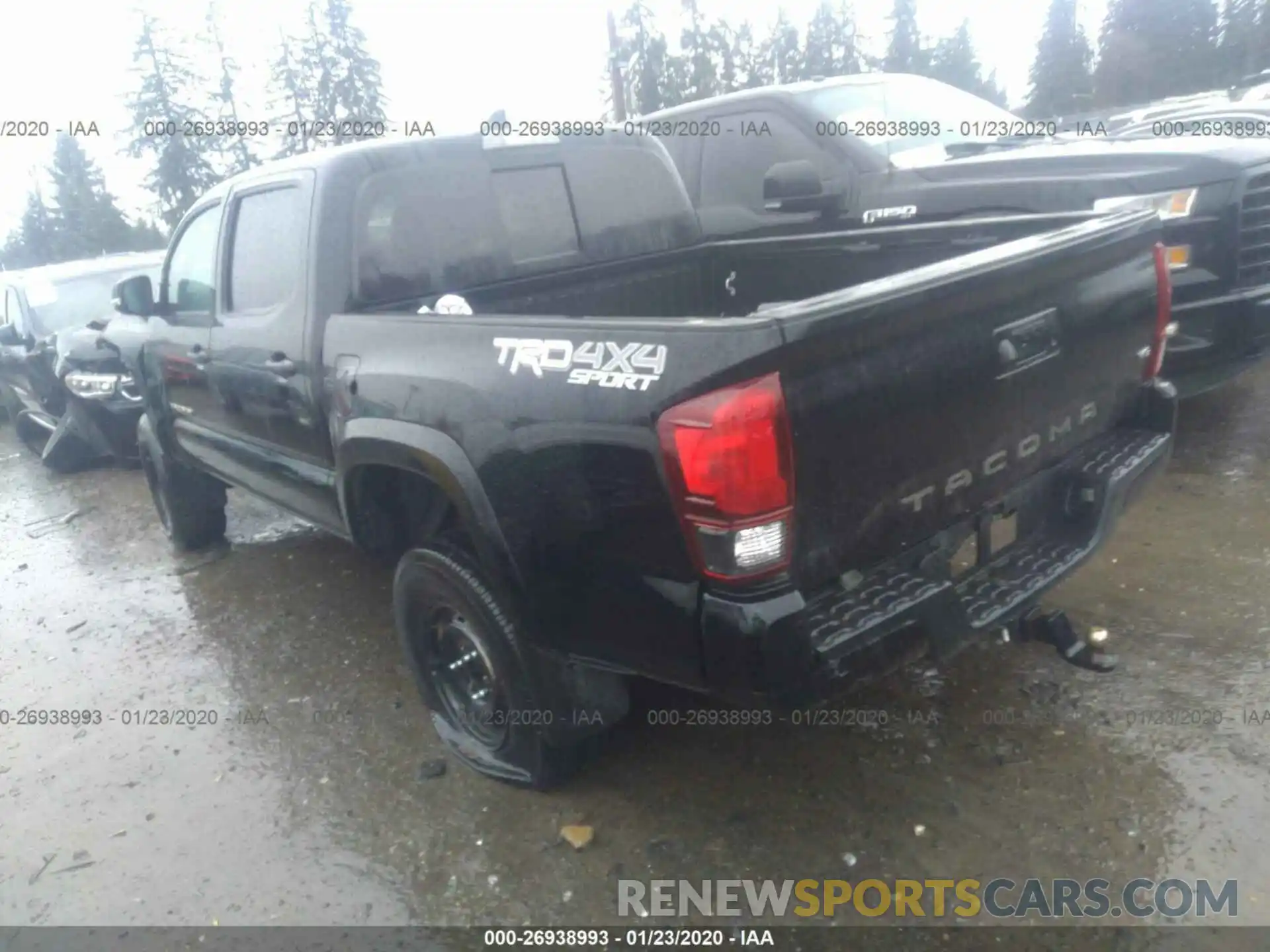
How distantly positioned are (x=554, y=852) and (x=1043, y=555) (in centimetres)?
167

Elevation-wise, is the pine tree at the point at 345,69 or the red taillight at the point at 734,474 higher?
the pine tree at the point at 345,69

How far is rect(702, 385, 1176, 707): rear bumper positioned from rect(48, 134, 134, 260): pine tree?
136 ft

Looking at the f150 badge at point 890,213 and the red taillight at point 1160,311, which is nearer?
the red taillight at point 1160,311

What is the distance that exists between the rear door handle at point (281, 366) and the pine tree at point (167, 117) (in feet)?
121

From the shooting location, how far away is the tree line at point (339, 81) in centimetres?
3600

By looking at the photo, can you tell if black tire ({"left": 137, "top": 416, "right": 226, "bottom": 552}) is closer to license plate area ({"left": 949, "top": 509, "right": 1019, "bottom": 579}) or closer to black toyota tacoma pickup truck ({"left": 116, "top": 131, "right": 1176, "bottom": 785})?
black toyota tacoma pickup truck ({"left": 116, "top": 131, "right": 1176, "bottom": 785})

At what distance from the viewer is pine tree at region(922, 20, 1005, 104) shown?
47812mm

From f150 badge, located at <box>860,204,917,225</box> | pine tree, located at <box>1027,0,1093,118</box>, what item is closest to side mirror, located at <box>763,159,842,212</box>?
f150 badge, located at <box>860,204,917,225</box>

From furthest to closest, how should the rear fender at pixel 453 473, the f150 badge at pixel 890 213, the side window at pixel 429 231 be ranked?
the f150 badge at pixel 890 213 → the side window at pixel 429 231 → the rear fender at pixel 453 473

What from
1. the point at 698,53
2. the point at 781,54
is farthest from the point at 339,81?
the point at 781,54

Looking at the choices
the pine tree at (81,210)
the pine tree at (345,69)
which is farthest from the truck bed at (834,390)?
the pine tree at (81,210)

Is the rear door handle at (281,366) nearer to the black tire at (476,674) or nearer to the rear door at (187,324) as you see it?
the rear door at (187,324)

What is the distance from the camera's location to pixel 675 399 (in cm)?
219

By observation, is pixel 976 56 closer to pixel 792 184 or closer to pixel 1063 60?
pixel 1063 60
